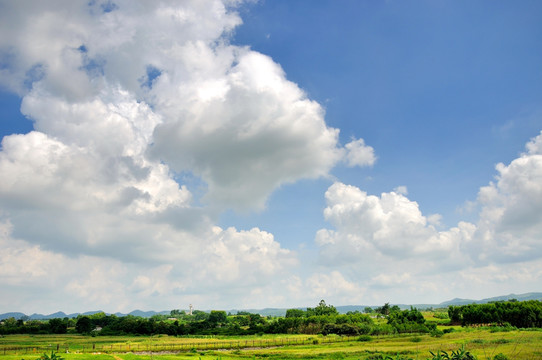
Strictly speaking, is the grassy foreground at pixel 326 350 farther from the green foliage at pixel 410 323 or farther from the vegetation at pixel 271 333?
the green foliage at pixel 410 323

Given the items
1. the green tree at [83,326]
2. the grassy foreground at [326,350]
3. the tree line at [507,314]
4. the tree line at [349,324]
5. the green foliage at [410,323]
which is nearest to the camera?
the grassy foreground at [326,350]

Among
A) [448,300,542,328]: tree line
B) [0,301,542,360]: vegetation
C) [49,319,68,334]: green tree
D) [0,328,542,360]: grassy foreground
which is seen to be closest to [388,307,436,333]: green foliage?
[0,301,542,360]: vegetation

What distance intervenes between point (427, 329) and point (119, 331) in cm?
13777

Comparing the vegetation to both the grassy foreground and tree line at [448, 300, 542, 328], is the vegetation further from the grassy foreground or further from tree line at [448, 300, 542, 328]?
the grassy foreground

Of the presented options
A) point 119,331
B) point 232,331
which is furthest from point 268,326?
point 119,331

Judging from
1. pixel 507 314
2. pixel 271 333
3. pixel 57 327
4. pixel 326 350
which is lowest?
pixel 271 333

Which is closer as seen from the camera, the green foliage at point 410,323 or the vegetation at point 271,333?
the vegetation at point 271,333

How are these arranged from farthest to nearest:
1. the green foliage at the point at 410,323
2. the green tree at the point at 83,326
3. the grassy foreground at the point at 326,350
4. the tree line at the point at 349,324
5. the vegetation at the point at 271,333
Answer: the green tree at the point at 83,326 < the green foliage at the point at 410,323 < the tree line at the point at 349,324 < the vegetation at the point at 271,333 < the grassy foreground at the point at 326,350

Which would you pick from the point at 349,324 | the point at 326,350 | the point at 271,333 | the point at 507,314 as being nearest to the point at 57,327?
the point at 271,333

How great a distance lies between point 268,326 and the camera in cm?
18400

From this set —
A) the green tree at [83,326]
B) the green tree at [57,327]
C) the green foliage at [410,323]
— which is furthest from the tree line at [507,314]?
the green tree at [57,327]

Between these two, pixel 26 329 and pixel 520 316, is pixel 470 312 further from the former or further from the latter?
pixel 26 329

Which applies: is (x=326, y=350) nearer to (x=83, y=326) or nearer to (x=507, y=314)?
(x=507, y=314)

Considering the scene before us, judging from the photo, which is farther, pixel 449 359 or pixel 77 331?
pixel 77 331
